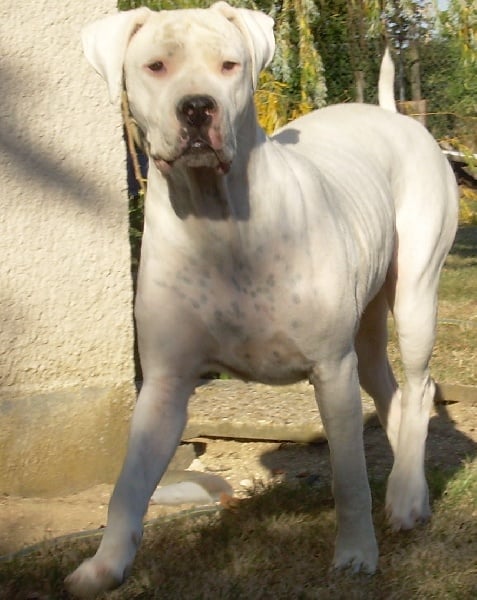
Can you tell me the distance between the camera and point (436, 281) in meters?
5.16

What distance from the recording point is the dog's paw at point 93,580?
3482 millimetres

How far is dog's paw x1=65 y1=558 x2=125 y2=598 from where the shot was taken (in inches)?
137

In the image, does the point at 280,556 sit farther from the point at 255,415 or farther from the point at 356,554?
the point at 255,415

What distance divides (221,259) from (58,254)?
1.72 m

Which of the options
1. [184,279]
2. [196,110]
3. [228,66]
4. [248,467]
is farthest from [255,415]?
[196,110]

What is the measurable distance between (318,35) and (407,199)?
750 cm

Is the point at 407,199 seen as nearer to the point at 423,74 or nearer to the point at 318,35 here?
the point at 318,35

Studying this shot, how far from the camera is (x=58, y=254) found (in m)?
5.39

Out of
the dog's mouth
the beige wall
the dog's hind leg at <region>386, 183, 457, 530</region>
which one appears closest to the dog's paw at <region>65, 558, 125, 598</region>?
the dog's mouth

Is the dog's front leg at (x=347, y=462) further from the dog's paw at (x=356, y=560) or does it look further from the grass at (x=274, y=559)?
the grass at (x=274, y=559)

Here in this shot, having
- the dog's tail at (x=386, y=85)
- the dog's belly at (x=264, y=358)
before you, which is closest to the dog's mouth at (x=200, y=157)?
the dog's belly at (x=264, y=358)

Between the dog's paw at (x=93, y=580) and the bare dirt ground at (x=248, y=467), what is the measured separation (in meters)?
1.26

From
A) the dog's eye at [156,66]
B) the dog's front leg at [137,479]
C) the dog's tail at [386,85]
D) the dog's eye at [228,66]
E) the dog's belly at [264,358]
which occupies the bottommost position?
the dog's front leg at [137,479]

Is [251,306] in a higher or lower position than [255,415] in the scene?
higher
